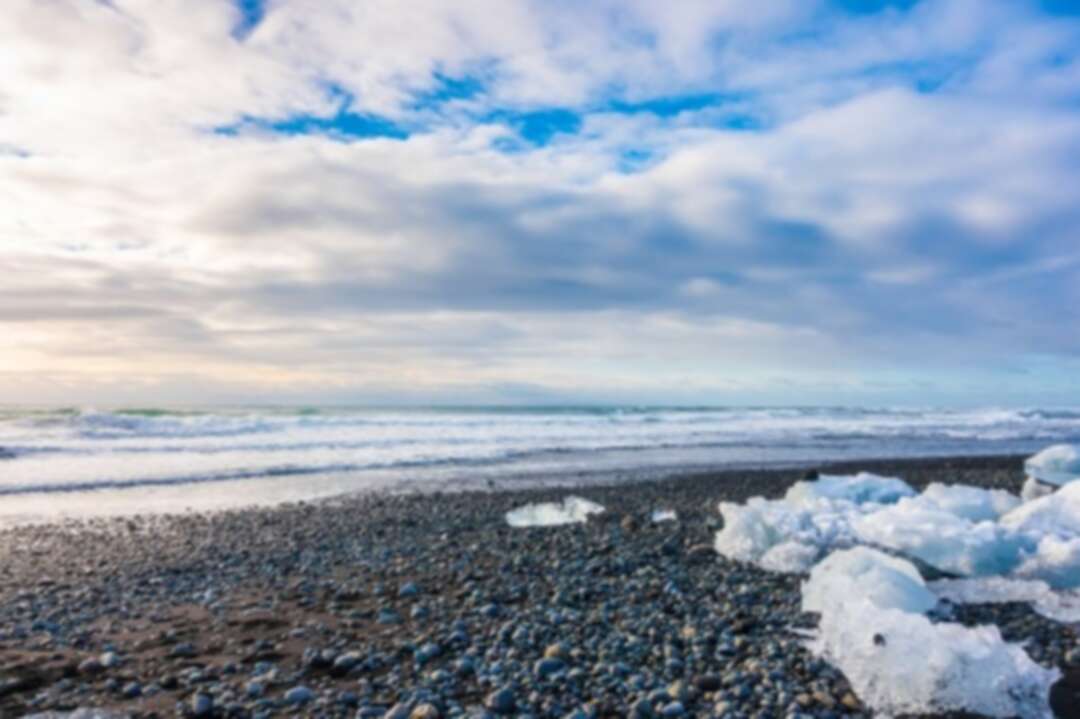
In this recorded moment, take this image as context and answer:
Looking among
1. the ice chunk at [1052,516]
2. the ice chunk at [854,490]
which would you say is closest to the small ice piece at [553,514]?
the ice chunk at [854,490]

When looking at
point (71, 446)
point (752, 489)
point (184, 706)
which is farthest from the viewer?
point (71, 446)

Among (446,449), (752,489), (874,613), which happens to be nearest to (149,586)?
(874,613)

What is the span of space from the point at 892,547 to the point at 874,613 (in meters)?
3.26

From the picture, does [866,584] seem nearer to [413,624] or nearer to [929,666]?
[929,666]

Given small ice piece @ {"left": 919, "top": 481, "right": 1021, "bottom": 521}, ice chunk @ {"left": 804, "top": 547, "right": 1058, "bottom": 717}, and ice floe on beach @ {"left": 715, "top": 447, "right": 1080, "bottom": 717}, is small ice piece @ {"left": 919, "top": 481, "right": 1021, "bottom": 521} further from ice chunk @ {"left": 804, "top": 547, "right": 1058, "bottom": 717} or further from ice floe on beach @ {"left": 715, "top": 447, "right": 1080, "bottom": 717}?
ice chunk @ {"left": 804, "top": 547, "right": 1058, "bottom": 717}

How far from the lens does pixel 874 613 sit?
4934 millimetres

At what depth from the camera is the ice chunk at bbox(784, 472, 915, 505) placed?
1056 centimetres

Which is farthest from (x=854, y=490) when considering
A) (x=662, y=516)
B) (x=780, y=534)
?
(x=780, y=534)

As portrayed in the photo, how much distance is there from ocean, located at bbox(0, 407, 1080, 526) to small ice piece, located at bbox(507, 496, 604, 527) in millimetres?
4630

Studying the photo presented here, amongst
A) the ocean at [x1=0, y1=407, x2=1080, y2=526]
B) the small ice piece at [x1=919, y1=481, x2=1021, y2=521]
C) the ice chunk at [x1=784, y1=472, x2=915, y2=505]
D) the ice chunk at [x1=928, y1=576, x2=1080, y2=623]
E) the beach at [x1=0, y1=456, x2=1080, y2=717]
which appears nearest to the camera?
the beach at [x1=0, y1=456, x2=1080, y2=717]

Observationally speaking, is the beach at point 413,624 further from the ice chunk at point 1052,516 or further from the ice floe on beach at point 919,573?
the ice chunk at point 1052,516

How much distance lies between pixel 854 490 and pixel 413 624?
287 inches

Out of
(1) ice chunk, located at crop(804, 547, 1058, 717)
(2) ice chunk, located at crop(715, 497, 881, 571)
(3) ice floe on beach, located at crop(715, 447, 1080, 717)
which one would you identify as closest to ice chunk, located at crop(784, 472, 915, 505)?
(3) ice floe on beach, located at crop(715, 447, 1080, 717)

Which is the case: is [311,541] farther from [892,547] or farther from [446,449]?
[446,449]
